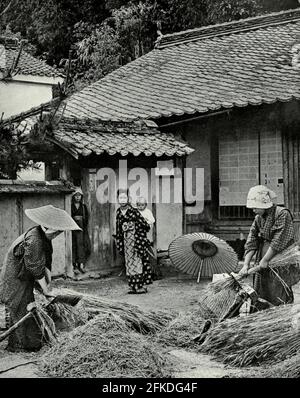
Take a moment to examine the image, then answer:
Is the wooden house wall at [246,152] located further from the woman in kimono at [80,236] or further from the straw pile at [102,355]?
the straw pile at [102,355]

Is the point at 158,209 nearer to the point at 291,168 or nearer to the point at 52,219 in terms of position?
the point at 291,168

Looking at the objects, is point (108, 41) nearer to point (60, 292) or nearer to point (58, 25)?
point (58, 25)

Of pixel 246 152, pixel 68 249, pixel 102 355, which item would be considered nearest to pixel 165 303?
pixel 68 249

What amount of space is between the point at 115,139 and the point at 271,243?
6.27m

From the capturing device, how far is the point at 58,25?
27000 mm

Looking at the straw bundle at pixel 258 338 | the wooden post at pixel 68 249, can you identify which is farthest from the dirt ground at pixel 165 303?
the wooden post at pixel 68 249

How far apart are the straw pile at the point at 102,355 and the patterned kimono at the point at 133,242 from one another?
4.50m

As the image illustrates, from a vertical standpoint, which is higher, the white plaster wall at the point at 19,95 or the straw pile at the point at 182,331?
the white plaster wall at the point at 19,95

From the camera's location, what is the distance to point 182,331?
732cm

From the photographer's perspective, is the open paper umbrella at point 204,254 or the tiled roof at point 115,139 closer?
the open paper umbrella at point 204,254

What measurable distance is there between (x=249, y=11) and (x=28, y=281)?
60.8 feet

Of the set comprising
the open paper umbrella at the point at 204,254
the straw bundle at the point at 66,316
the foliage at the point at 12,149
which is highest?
the foliage at the point at 12,149

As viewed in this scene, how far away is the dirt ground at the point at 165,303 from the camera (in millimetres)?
6004

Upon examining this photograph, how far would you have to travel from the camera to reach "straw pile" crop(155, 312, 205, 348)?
7.00 m
